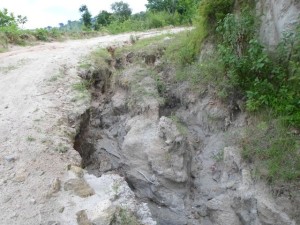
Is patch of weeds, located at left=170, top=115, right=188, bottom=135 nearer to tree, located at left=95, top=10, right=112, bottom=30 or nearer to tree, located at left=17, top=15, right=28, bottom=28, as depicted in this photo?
tree, located at left=17, top=15, right=28, bottom=28

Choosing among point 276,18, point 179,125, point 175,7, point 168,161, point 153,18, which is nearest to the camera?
point 276,18

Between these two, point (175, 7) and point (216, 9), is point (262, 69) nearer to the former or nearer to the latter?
point (216, 9)

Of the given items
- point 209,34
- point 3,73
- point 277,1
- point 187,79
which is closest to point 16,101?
point 3,73

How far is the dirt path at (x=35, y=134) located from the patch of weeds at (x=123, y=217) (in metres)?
0.67

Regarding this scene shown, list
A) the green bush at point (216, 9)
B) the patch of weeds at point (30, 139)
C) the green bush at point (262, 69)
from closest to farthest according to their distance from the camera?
the green bush at point (262, 69)
the patch of weeds at point (30, 139)
the green bush at point (216, 9)

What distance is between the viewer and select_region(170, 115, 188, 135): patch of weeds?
6387mm

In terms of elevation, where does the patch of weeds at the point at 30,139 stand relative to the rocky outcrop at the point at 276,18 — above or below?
below

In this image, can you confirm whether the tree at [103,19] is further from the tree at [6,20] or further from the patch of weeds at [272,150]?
the patch of weeds at [272,150]

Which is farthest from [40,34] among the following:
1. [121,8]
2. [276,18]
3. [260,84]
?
[121,8]

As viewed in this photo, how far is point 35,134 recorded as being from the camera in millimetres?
5551

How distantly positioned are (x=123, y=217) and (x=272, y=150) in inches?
95.1

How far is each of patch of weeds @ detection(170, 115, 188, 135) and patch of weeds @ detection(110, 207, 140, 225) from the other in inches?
96.9

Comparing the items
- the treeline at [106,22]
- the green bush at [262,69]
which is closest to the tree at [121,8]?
the treeline at [106,22]

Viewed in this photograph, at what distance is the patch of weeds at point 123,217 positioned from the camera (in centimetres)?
398
